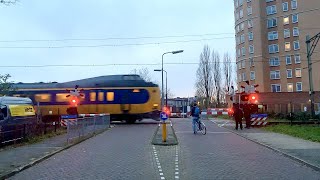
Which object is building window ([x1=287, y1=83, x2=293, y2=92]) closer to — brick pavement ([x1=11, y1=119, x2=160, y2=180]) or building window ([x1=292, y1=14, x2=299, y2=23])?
building window ([x1=292, y1=14, x2=299, y2=23])

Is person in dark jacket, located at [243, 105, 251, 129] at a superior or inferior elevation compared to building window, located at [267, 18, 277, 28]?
inferior

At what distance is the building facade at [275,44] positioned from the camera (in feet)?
245

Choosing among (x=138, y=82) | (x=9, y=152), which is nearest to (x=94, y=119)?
(x=9, y=152)

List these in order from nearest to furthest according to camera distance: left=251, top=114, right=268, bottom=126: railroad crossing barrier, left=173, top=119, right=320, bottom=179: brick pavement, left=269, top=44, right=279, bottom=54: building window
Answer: left=173, top=119, right=320, bottom=179: brick pavement, left=251, top=114, right=268, bottom=126: railroad crossing barrier, left=269, top=44, right=279, bottom=54: building window

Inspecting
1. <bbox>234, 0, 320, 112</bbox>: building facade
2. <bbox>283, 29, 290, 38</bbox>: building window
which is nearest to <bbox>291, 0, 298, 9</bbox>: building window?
<bbox>234, 0, 320, 112</bbox>: building facade

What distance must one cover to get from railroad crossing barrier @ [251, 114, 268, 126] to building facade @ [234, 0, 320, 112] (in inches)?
1864

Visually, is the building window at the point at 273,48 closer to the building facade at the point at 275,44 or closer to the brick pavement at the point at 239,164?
the building facade at the point at 275,44

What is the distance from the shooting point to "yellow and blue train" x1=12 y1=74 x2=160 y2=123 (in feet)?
124

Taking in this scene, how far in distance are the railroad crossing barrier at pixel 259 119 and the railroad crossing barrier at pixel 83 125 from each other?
10.8 metres

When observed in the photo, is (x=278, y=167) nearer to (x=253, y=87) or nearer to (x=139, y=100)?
(x=253, y=87)

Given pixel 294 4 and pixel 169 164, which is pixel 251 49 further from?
pixel 169 164

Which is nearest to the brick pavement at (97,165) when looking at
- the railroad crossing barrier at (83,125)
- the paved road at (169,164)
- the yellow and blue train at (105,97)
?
the paved road at (169,164)

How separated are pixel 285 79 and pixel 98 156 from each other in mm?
67852

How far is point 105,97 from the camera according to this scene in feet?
125
